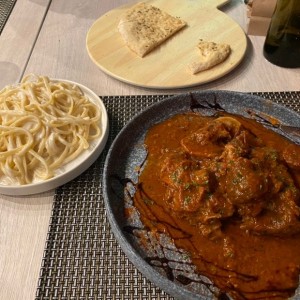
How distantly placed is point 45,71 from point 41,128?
3.20ft

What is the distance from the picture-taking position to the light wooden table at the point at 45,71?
5.77 feet

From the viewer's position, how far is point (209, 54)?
9.18ft

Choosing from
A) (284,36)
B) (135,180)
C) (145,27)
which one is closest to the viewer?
(135,180)

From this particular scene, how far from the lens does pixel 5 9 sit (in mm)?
3621

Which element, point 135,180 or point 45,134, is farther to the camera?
point 45,134

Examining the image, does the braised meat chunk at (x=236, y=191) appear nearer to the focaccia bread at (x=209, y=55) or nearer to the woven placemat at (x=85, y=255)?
the woven placemat at (x=85, y=255)

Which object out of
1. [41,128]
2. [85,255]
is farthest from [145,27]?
[85,255]

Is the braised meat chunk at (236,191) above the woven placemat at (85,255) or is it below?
above

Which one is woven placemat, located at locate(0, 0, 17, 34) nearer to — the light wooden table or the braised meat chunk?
the light wooden table

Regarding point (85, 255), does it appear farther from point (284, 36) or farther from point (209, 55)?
point (284, 36)

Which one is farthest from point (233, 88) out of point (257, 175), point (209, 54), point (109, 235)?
point (109, 235)

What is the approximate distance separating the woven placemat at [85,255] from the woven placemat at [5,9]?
87.9 inches

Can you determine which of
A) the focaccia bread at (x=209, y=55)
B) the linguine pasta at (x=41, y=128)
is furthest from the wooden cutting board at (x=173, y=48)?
the linguine pasta at (x=41, y=128)

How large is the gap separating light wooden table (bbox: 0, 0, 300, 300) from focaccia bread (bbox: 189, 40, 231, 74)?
144 millimetres
